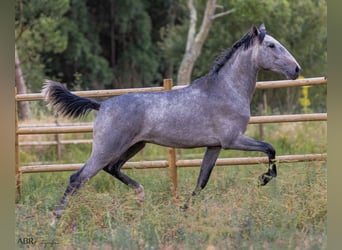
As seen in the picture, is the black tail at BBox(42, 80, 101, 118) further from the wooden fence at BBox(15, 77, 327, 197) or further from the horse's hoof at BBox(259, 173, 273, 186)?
the horse's hoof at BBox(259, 173, 273, 186)

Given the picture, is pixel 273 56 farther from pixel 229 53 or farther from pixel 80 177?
pixel 80 177

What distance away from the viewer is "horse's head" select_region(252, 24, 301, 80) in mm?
5119

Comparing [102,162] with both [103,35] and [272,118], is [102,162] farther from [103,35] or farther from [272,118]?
[103,35]

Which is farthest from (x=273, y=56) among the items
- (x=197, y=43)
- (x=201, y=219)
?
(x=197, y=43)

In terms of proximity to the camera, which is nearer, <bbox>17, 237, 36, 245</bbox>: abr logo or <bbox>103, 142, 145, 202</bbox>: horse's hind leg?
<bbox>17, 237, 36, 245</bbox>: abr logo

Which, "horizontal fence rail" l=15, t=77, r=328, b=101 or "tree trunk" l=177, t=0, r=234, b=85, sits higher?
"tree trunk" l=177, t=0, r=234, b=85

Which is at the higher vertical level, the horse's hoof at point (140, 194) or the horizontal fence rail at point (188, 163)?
the horizontal fence rail at point (188, 163)

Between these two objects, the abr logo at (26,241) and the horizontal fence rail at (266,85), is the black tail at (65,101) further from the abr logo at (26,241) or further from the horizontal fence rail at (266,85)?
the abr logo at (26,241)

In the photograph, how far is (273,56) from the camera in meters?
5.20

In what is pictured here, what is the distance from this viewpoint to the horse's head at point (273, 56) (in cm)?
512

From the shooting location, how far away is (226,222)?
13.0ft

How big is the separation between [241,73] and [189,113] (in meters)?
0.57

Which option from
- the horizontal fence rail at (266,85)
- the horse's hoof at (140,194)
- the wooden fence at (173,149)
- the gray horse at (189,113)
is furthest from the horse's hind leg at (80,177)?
the horizontal fence rail at (266,85)

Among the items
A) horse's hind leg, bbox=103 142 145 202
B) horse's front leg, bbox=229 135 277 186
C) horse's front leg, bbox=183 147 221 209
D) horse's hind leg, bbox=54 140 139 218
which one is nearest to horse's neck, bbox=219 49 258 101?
horse's front leg, bbox=229 135 277 186
